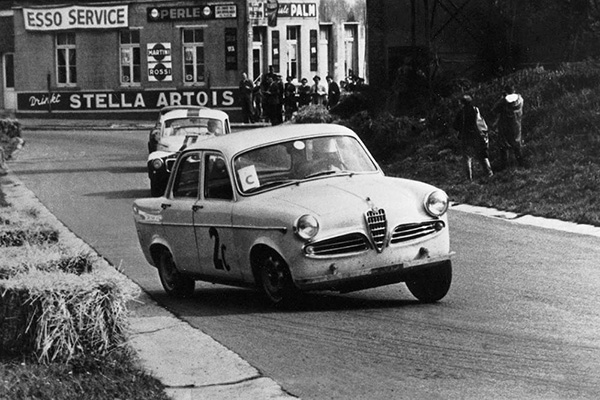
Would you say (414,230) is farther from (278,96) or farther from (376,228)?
(278,96)

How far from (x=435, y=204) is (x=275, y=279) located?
1.45m

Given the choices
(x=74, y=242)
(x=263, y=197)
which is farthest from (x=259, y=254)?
(x=74, y=242)

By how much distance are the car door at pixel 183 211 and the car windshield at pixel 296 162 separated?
0.71m

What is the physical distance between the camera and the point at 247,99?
5394 centimetres

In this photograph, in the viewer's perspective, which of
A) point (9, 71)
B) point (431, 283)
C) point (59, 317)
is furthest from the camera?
point (9, 71)

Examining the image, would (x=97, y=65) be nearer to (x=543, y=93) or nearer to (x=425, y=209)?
(x=543, y=93)

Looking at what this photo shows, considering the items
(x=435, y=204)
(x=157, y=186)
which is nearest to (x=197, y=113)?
(x=157, y=186)

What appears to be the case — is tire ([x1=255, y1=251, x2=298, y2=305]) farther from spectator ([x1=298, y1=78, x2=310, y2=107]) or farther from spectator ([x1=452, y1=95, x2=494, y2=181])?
spectator ([x1=298, y1=78, x2=310, y2=107])

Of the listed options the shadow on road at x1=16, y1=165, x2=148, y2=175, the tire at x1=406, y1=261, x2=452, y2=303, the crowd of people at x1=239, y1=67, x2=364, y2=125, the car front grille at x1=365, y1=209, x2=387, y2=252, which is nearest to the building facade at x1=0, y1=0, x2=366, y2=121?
the crowd of people at x1=239, y1=67, x2=364, y2=125

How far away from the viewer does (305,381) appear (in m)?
8.98

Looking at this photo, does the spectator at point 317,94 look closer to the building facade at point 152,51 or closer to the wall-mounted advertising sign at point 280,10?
the building facade at point 152,51

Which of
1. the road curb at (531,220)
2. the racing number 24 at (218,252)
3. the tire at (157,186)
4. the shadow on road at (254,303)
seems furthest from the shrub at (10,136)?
the racing number 24 at (218,252)

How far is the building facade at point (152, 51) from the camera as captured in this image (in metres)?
59.7

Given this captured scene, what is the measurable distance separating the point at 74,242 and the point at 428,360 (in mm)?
9542
